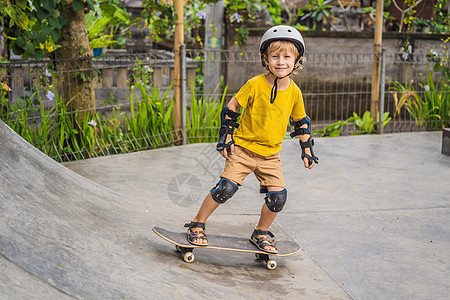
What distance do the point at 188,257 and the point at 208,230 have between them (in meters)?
0.64

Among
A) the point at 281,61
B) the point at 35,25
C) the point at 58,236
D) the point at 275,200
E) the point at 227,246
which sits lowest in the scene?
the point at 227,246

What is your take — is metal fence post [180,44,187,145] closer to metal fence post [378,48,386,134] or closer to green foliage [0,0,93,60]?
green foliage [0,0,93,60]

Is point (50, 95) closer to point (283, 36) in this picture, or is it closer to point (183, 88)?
point (183, 88)

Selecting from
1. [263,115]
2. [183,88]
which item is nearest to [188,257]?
[263,115]

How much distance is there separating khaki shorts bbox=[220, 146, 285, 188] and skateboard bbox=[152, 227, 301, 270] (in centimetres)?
39

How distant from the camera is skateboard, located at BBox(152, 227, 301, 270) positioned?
3.26 m

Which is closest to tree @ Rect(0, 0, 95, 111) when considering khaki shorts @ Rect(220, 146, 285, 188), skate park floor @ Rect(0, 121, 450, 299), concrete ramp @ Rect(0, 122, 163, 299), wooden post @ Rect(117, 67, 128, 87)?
wooden post @ Rect(117, 67, 128, 87)

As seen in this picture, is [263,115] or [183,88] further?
[183,88]

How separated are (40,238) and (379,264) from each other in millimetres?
2051

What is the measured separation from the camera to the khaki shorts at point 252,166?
129 inches

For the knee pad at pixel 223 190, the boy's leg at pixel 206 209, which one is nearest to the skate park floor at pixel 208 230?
the boy's leg at pixel 206 209

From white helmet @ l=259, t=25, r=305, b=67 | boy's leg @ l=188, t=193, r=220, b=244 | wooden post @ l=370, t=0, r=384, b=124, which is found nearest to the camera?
white helmet @ l=259, t=25, r=305, b=67

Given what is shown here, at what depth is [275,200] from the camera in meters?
3.24

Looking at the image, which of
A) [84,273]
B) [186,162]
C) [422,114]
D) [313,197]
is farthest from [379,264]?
[422,114]
